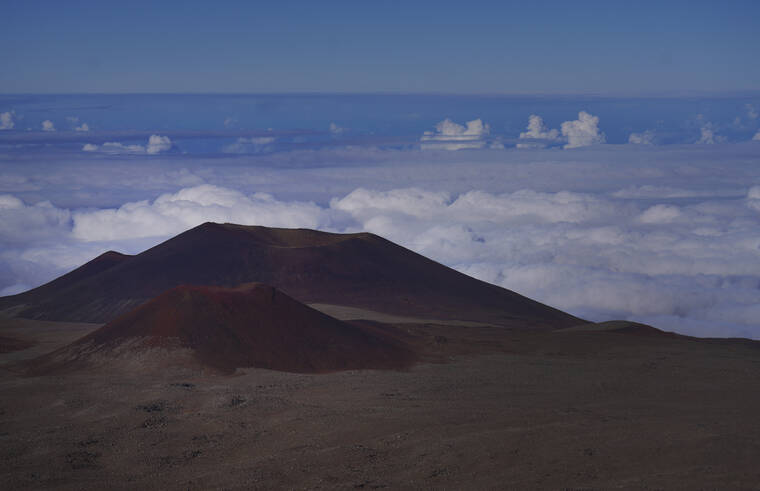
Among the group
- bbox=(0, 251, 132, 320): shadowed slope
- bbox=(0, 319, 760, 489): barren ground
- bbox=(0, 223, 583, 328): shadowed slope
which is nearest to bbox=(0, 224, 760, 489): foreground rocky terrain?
bbox=(0, 319, 760, 489): barren ground

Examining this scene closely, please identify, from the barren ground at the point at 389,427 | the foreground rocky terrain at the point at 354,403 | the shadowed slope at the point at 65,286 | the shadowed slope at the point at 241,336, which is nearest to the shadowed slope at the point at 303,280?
the shadowed slope at the point at 65,286

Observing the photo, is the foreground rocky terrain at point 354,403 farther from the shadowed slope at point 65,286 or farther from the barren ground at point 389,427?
the shadowed slope at point 65,286

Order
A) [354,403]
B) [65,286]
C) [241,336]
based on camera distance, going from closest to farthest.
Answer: [354,403], [241,336], [65,286]

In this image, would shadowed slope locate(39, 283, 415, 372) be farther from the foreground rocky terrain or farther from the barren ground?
the barren ground

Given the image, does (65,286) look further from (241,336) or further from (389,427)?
(389,427)

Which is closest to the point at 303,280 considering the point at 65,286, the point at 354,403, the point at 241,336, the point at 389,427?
the point at 65,286

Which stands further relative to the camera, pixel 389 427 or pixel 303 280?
pixel 303 280

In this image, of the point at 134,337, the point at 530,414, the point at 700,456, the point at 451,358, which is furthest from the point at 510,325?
the point at 700,456

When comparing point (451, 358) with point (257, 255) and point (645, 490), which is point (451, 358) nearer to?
point (645, 490)
